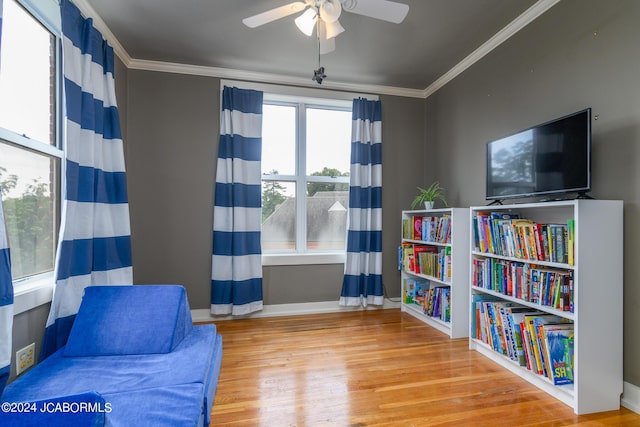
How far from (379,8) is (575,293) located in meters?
1.92

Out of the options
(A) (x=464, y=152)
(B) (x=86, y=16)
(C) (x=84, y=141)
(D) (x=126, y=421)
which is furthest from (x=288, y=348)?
(B) (x=86, y=16)

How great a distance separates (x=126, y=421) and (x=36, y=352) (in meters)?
1.09

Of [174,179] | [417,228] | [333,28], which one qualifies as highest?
[333,28]

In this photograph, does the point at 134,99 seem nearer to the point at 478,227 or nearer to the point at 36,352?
the point at 36,352

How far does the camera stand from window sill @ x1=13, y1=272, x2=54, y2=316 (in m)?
1.64

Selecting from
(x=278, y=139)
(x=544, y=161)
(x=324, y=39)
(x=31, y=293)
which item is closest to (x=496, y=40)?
(x=544, y=161)

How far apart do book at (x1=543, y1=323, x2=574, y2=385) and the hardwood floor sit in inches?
5.9

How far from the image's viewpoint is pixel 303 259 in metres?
3.51

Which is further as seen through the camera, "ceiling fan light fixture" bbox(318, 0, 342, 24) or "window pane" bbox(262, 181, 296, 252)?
"window pane" bbox(262, 181, 296, 252)

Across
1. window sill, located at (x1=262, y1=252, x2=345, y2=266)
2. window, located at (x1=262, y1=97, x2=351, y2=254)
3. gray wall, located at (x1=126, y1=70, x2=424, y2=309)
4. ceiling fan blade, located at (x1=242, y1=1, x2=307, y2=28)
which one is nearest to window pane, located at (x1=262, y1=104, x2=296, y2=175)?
window, located at (x1=262, y1=97, x2=351, y2=254)

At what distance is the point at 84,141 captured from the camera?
82.7 inches

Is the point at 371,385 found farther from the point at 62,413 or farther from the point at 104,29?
the point at 104,29

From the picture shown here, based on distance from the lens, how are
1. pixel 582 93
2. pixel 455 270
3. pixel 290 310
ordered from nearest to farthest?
pixel 582 93 → pixel 455 270 → pixel 290 310

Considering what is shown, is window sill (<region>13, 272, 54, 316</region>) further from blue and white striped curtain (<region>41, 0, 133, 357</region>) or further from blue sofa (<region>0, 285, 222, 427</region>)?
blue sofa (<region>0, 285, 222, 427</region>)
